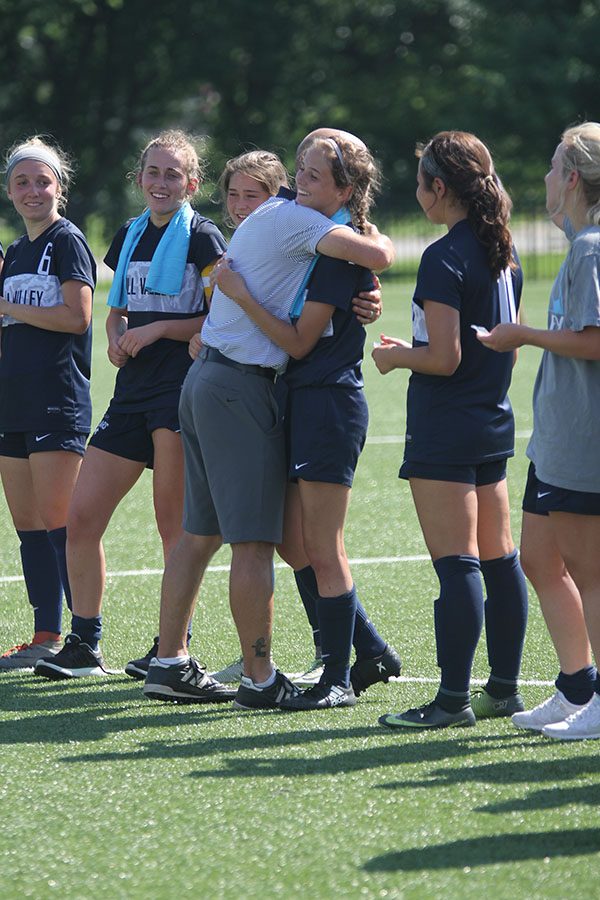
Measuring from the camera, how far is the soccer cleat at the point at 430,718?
470cm

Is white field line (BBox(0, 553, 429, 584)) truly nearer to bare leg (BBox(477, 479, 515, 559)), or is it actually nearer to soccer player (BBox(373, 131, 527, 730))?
bare leg (BBox(477, 479, 515, 559))

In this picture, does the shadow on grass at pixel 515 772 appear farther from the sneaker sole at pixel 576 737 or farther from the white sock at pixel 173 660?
the white sock at pixel 173 660

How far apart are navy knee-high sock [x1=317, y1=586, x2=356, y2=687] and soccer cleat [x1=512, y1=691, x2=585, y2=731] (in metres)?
0.69

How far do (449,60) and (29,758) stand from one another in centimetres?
5046

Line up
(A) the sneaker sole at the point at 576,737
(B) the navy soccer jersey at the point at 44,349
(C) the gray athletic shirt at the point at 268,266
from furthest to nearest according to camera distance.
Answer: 1. (B) the navy soccer jersey at the point at 44,349
2. (C) the gray athletic shirt at the point at 268,266
3. (A) the sneaker sole at the point at 576,737

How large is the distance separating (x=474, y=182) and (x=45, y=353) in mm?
2109

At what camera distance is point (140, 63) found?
1750 inches

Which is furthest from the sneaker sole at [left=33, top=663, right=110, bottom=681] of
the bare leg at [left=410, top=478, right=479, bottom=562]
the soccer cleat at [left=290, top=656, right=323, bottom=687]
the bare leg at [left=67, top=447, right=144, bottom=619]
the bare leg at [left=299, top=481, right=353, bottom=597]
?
the bare leg at [left=410, top=478, right=479, bottom=562]

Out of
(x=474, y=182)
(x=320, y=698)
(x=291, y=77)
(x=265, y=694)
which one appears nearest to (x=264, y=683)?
(x=265, y=694)

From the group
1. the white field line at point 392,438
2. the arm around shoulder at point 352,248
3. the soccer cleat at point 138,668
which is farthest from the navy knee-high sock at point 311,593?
the white field line at point 392,438

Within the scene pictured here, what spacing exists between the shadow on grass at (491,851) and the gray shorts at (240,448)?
64.8 inches

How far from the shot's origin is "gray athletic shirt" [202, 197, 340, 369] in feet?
15.8

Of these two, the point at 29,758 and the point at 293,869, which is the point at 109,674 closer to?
the point at 29,758

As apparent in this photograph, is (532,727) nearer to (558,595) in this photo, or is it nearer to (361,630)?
(558,595)
